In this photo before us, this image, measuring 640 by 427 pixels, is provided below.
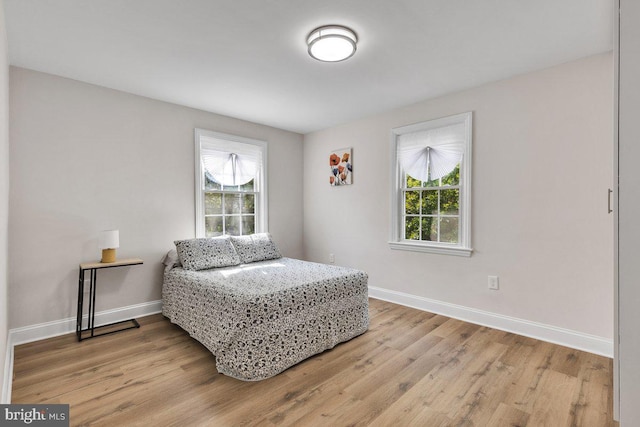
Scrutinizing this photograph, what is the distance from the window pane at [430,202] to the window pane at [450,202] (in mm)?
73

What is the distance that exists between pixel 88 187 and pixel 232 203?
1602mm

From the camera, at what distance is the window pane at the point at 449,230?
3.41 metres

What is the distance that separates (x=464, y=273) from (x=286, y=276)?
188 centimetres

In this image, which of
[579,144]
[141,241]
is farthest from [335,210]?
[579,144]

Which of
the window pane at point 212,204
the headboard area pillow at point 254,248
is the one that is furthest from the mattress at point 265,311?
the window pane at point 212,204

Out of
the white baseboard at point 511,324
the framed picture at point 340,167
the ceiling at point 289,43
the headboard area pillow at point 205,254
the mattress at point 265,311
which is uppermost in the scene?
the ceiling at point 289,43

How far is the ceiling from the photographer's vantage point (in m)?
1.92

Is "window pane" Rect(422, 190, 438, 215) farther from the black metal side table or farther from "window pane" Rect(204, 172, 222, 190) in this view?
the black metal side table

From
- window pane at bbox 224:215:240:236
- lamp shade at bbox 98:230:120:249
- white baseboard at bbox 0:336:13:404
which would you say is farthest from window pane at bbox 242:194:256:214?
white baseboard at bbox 0:336:13:404

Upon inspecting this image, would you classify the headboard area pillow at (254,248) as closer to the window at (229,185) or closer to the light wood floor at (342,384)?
the window at (229,185)

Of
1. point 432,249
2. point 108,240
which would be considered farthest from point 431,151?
point 108,240

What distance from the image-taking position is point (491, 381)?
215cm

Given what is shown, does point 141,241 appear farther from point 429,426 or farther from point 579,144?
point 579,144

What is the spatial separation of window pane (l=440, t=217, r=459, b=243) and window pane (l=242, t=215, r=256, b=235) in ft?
8.22
